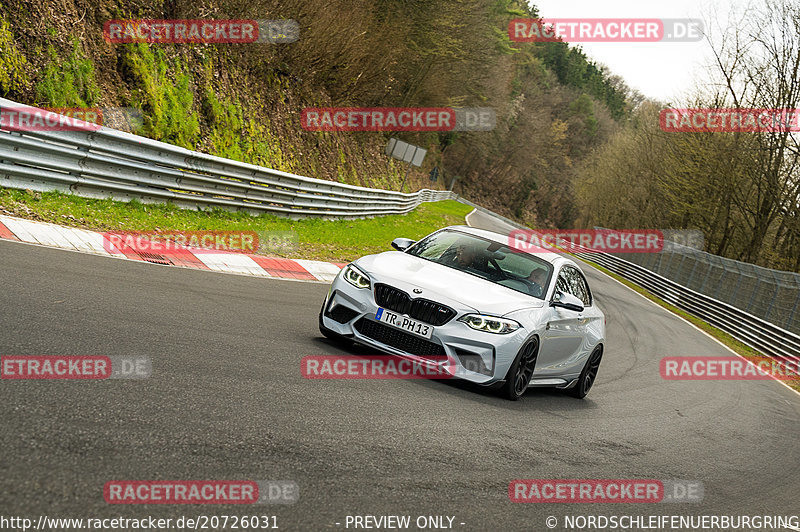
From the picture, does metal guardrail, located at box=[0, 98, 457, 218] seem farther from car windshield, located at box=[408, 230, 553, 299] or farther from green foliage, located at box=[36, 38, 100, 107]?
car windshield, located at box=[408, 230, 553, 299]

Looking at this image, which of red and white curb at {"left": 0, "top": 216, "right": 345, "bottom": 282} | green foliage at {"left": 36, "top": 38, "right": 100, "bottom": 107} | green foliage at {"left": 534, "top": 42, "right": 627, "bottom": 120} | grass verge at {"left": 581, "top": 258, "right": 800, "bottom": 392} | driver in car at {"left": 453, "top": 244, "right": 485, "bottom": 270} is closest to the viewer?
driver in car at {"left": 453, "top": 244, "right": 485, "bottom": 270}

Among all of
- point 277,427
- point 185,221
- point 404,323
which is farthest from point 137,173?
point 277,427

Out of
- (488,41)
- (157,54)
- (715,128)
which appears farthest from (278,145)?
(488,41)

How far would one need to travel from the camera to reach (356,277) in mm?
7738

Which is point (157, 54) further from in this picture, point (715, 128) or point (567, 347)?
point (715, 128)

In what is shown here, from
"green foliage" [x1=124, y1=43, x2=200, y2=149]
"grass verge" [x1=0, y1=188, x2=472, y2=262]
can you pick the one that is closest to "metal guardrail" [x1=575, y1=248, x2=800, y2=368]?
"grass verge" [x1=0, y1=188, x2=472, y2=262]

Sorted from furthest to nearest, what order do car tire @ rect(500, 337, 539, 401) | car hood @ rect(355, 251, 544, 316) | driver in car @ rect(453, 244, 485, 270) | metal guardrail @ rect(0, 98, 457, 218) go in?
metal guardrail @ rect(0, 98, 457, 218) < driver in car @ rect(453, 244, 485, 270) < car tire @ rect(500, 337, 539, 401) < car hood @ rect(355, 251, 544, 316)

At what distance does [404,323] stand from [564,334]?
7.19ft

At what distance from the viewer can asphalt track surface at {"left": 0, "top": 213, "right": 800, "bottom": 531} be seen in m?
3.77

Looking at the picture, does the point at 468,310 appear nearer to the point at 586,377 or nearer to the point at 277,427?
the point at 277,427

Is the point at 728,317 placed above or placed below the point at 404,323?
below

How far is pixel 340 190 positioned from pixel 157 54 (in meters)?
7.39

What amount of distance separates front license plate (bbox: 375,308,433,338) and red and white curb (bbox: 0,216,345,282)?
4079mm

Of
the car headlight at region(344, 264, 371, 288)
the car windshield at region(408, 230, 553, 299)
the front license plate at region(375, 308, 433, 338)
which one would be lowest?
the front license plate at region(375, 308, 433, 338)
